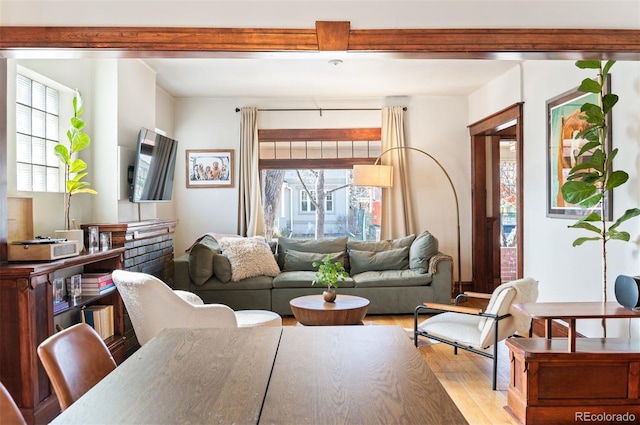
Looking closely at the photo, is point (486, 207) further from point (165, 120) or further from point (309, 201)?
point (165, 120)

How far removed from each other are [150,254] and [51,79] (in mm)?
1783

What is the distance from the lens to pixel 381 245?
6.41 metres

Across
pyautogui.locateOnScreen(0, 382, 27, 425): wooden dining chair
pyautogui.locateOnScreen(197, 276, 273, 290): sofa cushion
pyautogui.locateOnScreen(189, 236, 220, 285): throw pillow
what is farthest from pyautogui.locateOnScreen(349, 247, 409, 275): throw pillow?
pyautogui.locateOnScreen(0, 382, 27, 425): wooden dining chair

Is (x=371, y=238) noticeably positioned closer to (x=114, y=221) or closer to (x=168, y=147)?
(x=168, y=147)

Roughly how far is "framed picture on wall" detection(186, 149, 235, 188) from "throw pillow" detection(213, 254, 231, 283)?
5.38 ft

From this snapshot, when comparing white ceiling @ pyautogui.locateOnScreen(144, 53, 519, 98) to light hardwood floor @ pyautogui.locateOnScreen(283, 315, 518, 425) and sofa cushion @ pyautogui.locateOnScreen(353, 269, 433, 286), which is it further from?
light hardwood floor @ pyautogui.locateOnScreen(283, 315, 518, 425)

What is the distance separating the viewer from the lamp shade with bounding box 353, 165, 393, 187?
6.38 m

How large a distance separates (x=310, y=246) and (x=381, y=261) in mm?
908

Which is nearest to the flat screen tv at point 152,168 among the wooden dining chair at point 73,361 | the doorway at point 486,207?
the wooden dining chair at point 73,361

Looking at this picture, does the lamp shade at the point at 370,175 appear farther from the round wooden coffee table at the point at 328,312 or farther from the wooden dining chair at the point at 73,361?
the wooden dining chair at the point at 73,361

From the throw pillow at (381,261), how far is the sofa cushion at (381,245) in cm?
12

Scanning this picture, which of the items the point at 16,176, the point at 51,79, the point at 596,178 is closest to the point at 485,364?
the point at 596,178

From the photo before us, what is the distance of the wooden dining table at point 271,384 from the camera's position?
123cm

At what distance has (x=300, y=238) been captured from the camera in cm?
713
